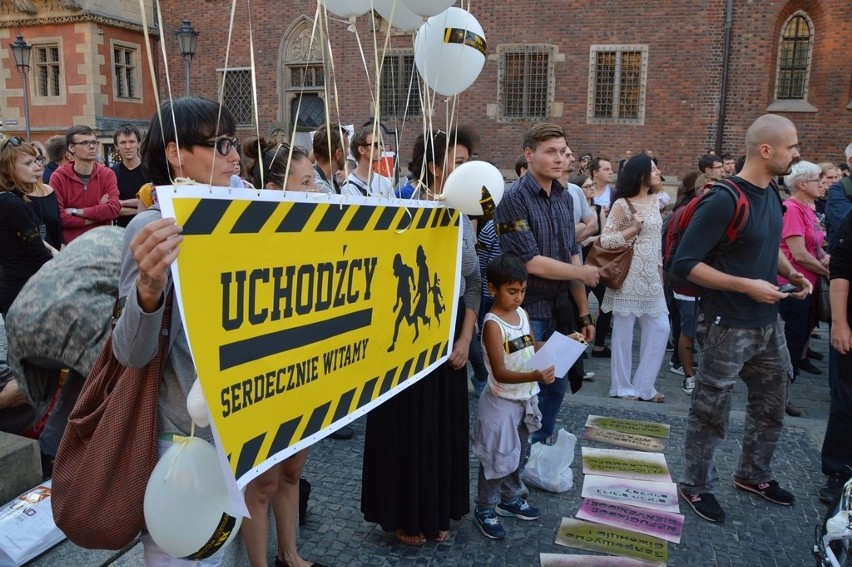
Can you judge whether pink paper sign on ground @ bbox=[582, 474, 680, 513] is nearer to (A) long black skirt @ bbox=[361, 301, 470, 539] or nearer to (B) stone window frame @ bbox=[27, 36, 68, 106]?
(A) long black skirt @ bbox=[361, 301, 470, 539]

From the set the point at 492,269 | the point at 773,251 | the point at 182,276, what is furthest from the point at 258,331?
the point at 773,251

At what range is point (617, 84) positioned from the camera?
56.9ft

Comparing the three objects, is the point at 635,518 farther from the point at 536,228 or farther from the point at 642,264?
the point at 642,264

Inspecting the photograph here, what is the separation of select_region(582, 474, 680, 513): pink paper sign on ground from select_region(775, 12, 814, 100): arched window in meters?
16.3

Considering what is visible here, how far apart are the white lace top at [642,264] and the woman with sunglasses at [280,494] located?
3.33 meters

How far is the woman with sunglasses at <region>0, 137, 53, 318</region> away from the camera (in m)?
4.46

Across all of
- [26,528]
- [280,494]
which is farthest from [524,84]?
[26,528]

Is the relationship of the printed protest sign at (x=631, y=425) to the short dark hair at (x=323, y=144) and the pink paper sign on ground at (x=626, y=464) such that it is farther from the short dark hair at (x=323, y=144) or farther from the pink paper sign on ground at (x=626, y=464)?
the short dark hair at (x=323, y=144)

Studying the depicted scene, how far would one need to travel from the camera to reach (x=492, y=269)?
3.35 m

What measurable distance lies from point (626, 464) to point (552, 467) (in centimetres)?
63

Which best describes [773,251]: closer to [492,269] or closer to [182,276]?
[492,269]

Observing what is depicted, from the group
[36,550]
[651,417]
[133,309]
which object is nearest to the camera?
[133,309]

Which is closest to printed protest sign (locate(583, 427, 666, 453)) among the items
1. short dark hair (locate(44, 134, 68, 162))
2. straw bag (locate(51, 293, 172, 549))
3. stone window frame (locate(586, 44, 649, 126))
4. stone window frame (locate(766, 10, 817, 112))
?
straw bag (locate(51, 293, 172, 549))

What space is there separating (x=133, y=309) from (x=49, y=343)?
43.5 inches
